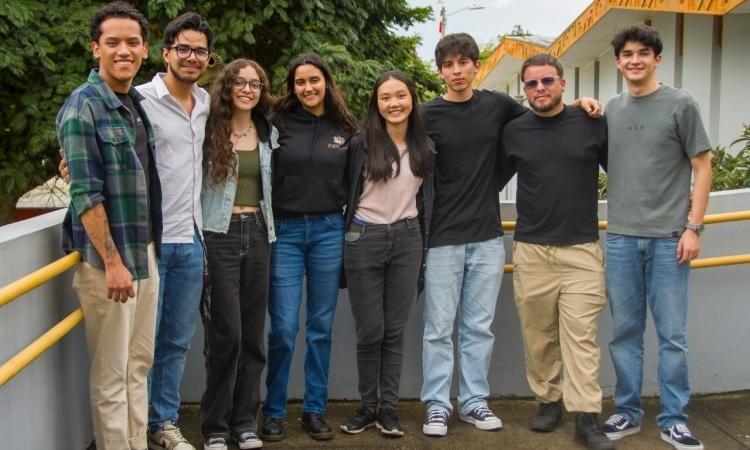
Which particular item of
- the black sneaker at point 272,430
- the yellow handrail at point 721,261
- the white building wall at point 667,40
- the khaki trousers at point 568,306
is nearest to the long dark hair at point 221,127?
the black sneaker at point 272,430

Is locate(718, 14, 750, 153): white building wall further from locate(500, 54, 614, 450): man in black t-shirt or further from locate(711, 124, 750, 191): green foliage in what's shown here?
locate(500, 54, 614, 450): man in black t-shirt

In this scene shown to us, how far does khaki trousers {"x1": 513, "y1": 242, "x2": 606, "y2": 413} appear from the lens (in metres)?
4.45

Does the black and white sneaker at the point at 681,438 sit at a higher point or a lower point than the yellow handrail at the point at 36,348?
lower

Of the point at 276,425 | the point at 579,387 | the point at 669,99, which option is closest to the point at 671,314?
the point at 579,387

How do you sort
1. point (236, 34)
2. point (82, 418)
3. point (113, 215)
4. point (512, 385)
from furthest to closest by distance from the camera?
point (236, 34) → point (512, 385) → point (82, 418) → point (113, 215)

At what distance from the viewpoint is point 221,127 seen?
4.08 m

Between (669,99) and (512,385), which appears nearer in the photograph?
(669,99)

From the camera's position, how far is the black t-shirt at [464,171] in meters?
4.52

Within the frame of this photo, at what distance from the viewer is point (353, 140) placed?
4.44 metres

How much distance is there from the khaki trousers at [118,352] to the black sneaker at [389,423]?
1.33m

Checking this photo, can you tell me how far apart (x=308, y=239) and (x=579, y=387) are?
1.65 m

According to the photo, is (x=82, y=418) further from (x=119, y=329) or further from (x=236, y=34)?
(x=236, y=34)

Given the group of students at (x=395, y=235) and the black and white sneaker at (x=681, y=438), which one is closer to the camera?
the group of students at (x=395, y=235)

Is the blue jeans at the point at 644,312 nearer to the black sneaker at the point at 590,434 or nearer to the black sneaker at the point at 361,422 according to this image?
the black sneaker at the point at 590,434
